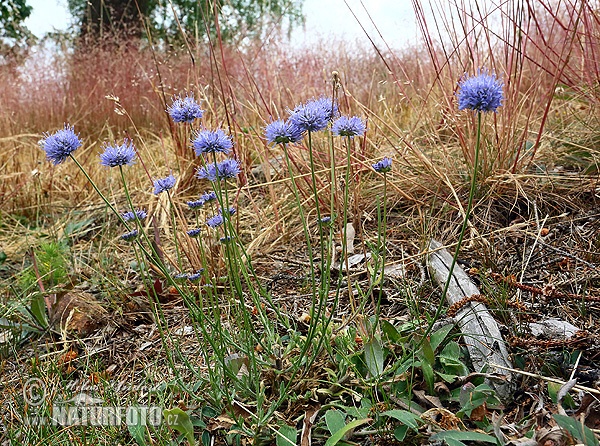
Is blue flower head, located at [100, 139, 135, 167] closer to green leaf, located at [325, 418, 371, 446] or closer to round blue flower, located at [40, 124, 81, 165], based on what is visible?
→ round blue flower, located at [40, 124, 81, 165]

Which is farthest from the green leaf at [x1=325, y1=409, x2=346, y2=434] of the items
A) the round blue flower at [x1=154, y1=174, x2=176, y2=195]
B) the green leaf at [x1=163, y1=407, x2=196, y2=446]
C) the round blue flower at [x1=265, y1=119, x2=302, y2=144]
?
the round blue flower at [x1=154, y1=174, x2=176, y2=195]

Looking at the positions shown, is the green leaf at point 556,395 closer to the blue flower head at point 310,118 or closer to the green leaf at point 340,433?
the green leaf at point 340,433

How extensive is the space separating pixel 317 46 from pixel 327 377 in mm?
3937

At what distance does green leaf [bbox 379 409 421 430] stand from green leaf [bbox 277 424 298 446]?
0.20 meters

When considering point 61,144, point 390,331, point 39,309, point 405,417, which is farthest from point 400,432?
point 39,309

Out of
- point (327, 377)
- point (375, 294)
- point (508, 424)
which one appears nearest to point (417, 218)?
point (375, 294)

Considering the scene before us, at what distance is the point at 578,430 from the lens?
0.89 metres

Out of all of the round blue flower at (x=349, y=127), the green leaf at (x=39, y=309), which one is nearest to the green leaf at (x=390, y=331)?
the round blue flower at (x=349, y=127)

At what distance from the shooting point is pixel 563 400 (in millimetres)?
1074

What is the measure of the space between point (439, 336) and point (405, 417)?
30cm

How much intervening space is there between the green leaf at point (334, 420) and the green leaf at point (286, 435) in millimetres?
74

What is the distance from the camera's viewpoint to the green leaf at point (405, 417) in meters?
0.98

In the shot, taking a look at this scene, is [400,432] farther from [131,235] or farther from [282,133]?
[131,235]

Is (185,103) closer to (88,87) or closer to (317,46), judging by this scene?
(317,46)
